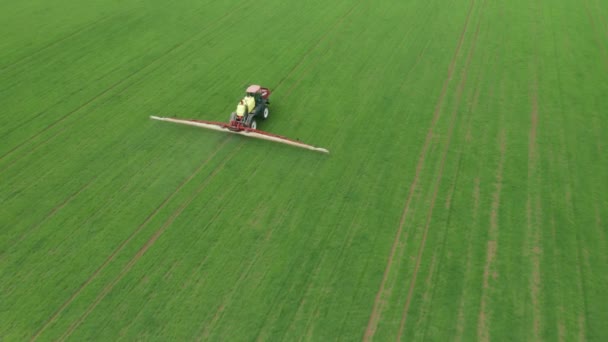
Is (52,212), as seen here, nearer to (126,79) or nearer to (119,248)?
(119,248)

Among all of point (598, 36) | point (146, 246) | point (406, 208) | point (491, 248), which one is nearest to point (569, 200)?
point (491, 248)

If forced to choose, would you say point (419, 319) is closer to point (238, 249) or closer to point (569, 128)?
point (238, 249)

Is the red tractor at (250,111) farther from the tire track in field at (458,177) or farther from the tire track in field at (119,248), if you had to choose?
the tire track in field at (458,177)

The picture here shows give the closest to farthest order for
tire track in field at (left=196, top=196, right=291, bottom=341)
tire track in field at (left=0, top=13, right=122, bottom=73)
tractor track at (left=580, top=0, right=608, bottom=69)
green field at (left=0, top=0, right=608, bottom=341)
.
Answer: tire track in field at (left=196, top=196, right=291, bottom=341) → green field at (left=0, top=0, right=608, bottom=341) → tire track in field at (left=0, top=13, right=122, bottom=73) → tractor track at (left=580, top=0, right=608, bottom=69)

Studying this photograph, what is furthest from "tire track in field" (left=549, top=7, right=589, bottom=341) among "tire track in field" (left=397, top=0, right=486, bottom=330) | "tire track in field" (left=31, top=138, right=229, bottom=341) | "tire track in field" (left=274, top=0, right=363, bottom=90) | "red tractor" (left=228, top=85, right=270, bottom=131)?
"tire track in field" (left=31, top=138, right=229, bottom=341)

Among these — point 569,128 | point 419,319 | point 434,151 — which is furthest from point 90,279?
point 569,128

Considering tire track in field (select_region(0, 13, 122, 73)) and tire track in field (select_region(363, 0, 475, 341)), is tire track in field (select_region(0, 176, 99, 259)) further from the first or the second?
tire track in field (select_region(0, 13, 122, 73))

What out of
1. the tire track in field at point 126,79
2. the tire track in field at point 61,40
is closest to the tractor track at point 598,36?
the tire track in field at point 126,79
